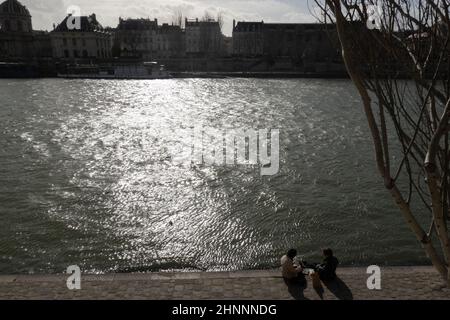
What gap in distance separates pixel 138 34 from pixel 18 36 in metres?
29.4

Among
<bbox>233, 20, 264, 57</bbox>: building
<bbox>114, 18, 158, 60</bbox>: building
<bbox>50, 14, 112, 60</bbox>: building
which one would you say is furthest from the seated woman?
<bbox>114, 18, 158, 60</bbox>: building

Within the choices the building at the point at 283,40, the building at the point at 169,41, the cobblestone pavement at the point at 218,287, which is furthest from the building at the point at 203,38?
the cobblestone pavement at the point at 218,287

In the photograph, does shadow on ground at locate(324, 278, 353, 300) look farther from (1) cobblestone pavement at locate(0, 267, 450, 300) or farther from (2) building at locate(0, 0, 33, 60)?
(2) building at locate(0, 0, 33, 60)

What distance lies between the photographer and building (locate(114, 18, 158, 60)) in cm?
11506

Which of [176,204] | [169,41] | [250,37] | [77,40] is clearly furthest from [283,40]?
[176,204]

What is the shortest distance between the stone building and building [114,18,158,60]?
732 inches

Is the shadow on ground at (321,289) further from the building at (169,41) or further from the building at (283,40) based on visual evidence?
the building at (169,41)

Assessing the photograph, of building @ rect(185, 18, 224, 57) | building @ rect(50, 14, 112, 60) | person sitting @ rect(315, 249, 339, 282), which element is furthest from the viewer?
building @ rect(185, 18, 224, 57)

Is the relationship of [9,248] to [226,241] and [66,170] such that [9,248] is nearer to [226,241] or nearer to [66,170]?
[226,241]

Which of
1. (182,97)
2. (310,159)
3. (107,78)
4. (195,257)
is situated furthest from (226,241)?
(107,78)

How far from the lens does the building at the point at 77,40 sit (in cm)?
10056

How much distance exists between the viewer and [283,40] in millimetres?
106000

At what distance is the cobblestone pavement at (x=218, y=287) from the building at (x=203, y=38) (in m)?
95.1

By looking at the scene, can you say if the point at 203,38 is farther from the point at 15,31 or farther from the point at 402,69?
the point at 402,69
